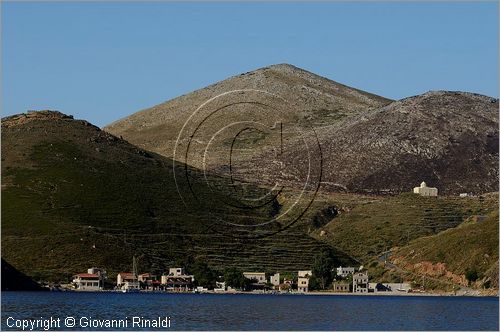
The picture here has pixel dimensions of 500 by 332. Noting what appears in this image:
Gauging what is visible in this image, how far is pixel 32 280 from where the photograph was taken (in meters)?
184

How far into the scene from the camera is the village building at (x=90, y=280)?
184 meters

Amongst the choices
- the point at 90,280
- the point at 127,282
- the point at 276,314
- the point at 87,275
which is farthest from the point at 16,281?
the point at 276,314

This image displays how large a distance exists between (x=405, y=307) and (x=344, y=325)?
1586 inches

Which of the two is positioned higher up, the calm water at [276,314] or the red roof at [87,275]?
the red roof at [87,275]

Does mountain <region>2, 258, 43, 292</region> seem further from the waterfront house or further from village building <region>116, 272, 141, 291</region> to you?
the waterfront house

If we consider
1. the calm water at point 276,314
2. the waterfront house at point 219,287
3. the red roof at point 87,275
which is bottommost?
the calm water at point 276,314

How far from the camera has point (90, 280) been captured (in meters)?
187

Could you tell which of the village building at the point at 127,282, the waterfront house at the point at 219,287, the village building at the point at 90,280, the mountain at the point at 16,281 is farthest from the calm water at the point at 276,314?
the waterfront house at the point at 219,287

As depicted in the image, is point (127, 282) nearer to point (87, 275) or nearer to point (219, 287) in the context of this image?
point (87, 275)

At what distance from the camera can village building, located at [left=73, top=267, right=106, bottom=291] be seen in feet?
604

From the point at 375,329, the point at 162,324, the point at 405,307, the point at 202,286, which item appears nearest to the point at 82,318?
the point at 162,324

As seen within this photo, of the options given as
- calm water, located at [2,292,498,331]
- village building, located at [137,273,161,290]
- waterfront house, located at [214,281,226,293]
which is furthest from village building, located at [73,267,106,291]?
calm water, located at [2,292,498,331]

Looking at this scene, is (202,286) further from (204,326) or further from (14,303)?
(204,326)

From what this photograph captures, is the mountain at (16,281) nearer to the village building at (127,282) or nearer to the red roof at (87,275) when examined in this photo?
the red roof at (87,275)
